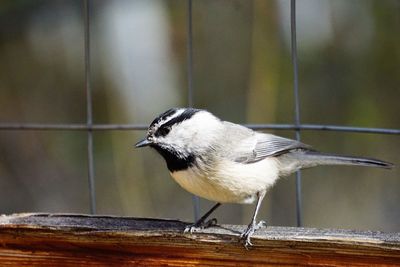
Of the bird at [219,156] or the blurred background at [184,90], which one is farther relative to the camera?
the blurred background at [184,90]

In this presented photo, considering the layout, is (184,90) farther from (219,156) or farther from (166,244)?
(166,244)

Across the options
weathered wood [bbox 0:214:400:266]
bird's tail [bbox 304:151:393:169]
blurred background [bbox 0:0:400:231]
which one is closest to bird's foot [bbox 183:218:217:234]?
weathered wood [bbox 0:214:400:266]

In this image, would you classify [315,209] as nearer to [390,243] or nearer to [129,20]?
[129,20]

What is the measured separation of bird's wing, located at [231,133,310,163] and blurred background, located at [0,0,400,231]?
104 cm

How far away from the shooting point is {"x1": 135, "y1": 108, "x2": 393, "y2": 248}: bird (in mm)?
2152

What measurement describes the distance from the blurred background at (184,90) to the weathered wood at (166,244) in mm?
1656

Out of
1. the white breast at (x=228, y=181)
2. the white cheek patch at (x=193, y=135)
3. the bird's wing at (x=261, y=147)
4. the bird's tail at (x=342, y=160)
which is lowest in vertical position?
the white breast at (x=228, y=181)

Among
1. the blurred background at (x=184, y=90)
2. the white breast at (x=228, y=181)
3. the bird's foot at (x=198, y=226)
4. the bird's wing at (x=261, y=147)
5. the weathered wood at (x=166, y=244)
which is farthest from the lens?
the blurred background at (x=184, y=90)

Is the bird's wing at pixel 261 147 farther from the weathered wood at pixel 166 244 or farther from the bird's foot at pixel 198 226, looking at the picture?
the weathered wood at pixel 166 244

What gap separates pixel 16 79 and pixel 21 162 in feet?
1.41

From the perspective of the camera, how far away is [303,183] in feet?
11.8

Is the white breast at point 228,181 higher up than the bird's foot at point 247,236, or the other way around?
the white breast at point 228,181

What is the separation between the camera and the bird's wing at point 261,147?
7.45ft

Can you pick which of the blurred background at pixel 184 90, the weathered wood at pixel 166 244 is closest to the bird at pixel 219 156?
the weathered wood at pixel 166 244
